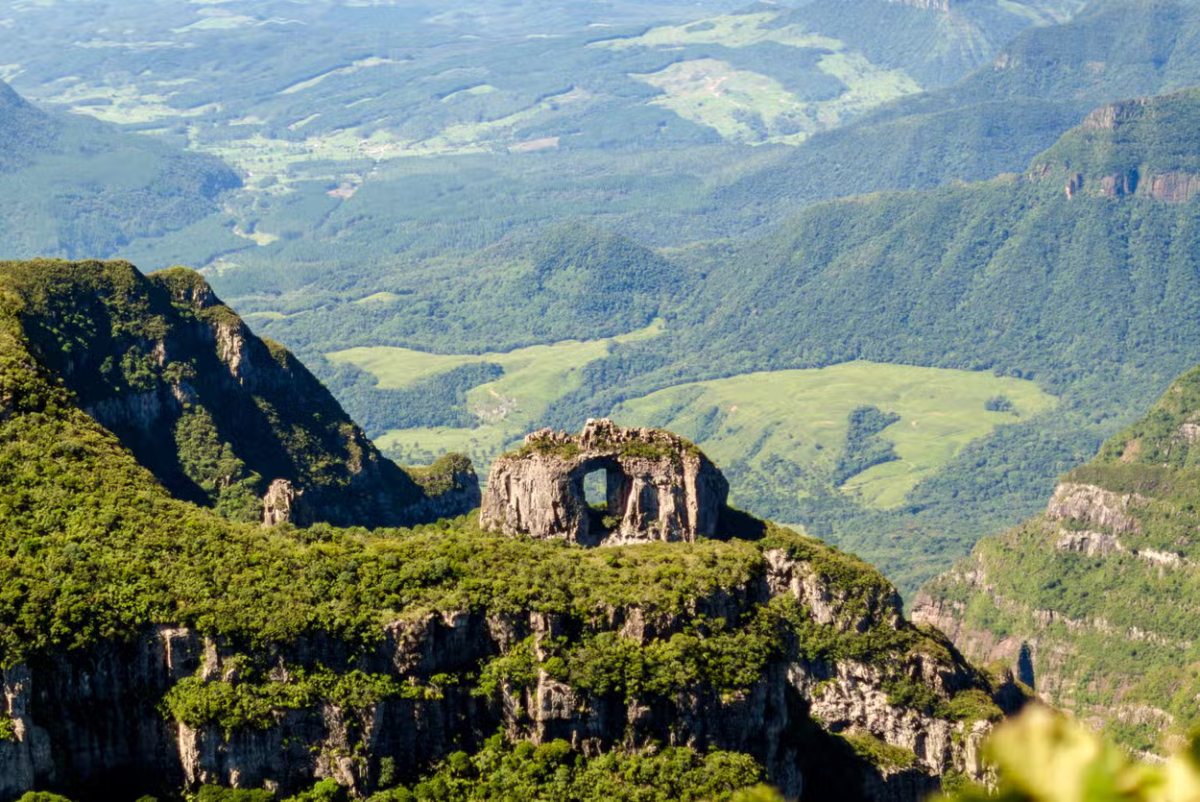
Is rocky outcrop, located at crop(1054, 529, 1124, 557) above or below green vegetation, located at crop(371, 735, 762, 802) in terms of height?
below

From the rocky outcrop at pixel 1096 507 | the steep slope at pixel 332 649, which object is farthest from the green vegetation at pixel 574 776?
the rocky outcrop at pixel 1096 507

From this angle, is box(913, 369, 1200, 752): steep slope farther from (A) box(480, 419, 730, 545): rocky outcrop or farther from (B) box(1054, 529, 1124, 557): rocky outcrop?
(A) box(480, 419, 730, 545): rocky outcrop

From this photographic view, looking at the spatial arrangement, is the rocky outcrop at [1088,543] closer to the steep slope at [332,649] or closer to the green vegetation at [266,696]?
the steep slope at [332,649]

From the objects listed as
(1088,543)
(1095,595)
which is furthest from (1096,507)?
(1095,595)

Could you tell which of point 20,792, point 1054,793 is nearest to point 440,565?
point 20,792

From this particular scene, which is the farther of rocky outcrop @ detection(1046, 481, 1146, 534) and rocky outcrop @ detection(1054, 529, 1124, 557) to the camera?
rocky outcrop @ detection(1046, 481, 1146, 534)

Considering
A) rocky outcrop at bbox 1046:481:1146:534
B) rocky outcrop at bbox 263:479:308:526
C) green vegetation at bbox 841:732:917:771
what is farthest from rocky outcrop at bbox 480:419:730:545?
rocky outcrop at bbox 1046:481:1146:534

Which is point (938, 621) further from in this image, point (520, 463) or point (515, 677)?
point (515, 677)
